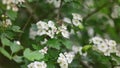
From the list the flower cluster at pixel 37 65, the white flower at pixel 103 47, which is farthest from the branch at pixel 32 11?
the flower cluster at pixel 37 65

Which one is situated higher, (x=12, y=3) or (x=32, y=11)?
(x=32, y=11)

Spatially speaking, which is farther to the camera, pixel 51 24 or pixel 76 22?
pixel 76 22

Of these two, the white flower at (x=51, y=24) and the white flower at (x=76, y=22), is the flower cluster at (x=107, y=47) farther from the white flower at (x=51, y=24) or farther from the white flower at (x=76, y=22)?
the white flower at (x=51, y=24)

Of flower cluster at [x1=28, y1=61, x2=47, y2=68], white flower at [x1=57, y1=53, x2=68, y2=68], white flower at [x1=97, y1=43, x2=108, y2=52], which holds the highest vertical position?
white flower at [x1=97, y1=43, x2=108, y2=52]

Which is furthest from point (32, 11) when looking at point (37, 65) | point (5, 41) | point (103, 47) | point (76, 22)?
point (37, 65)

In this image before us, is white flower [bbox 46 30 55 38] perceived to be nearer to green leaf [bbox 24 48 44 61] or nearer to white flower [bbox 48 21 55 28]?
white flower [bbox 48 21 55 28]

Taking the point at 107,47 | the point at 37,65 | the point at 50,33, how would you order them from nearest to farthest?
1. the point at 37,65
2. the point at 50,33
3. the point at 107,47

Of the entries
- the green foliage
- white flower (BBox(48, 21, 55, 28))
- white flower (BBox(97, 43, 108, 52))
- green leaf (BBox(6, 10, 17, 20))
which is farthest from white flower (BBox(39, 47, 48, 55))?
white flower (BBox(97, 43, 108, 52))

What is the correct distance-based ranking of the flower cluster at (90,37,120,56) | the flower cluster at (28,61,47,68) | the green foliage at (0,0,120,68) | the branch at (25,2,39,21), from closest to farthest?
the flower cluster at (28,61,47,68), the green foliage at (0,0,120,68), the flower cluster at (90,37,120,56), the branch at (25,2,39,21)

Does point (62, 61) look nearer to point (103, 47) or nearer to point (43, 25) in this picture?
point (43, 25)

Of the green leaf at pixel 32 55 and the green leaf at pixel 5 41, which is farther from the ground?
the green leaf at pixel 5 41

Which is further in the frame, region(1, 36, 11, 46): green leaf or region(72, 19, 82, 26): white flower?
region(72, 19, 82, 26): white flower

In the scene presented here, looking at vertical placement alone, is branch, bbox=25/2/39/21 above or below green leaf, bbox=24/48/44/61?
above

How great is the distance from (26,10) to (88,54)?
0.91 metres
